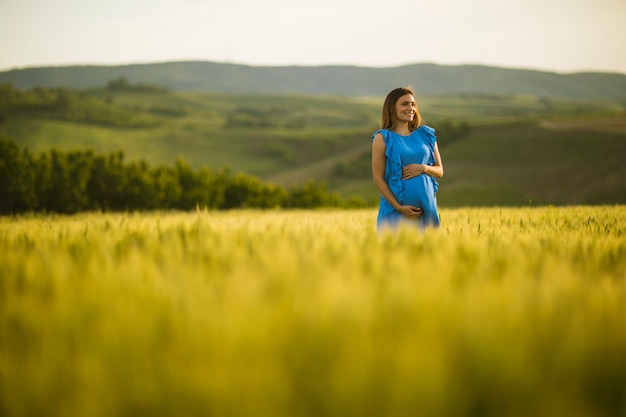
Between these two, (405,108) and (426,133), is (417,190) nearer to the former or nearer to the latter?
(426,133)

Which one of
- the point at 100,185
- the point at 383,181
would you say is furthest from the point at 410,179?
the point at 100,185

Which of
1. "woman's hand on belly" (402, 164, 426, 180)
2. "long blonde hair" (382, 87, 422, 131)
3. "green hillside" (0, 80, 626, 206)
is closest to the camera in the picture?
"woman's hand on belly" (402, 164, 426, 180)

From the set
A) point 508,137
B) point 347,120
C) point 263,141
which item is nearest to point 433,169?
point 508,137

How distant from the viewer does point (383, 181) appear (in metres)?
5.67

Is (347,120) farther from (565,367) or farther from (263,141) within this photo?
(565,367)

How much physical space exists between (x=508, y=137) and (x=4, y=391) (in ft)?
262

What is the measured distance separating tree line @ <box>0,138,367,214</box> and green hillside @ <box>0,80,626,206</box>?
73.3 inches

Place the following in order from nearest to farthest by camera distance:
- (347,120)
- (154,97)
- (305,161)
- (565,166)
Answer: (565,166), (305,161), (347,120), (154,97)

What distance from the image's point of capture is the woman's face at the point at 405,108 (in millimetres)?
5617

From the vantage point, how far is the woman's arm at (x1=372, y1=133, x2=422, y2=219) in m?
5.56

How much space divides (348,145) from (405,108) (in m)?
97.4

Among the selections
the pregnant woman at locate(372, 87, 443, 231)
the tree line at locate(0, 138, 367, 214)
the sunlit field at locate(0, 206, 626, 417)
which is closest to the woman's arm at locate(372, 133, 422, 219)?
the pregnant woman at locate(372, 87, 443, 231)

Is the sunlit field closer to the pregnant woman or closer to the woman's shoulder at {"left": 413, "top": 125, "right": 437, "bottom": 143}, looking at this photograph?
the pregnant woman

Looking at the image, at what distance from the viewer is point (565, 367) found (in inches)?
44.1
